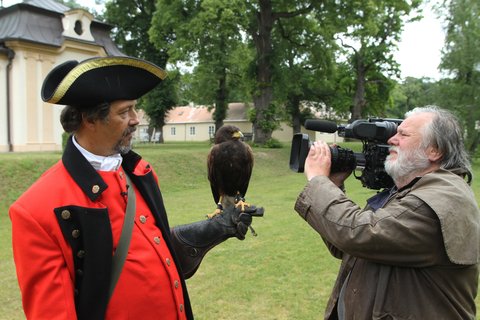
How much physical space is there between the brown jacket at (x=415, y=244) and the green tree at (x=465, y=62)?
82.8 feet

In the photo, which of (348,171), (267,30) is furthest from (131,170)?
(267,30)

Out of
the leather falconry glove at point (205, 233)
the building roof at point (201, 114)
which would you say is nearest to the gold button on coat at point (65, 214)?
the leather falconry glove at point (205, 233)

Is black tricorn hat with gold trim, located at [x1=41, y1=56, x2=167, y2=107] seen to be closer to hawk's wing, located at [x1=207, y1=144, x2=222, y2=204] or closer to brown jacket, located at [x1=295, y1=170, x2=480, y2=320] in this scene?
brown jacket, located at [x1=295, y1=170, x2=480, y2=320]

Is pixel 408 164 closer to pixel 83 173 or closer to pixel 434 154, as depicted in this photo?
pixel 434 154

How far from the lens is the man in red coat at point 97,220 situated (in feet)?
5.78

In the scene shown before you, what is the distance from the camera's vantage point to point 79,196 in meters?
1.92

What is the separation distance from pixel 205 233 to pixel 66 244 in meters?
0.91

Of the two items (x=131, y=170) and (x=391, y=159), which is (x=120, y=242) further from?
(x=391, y=159)

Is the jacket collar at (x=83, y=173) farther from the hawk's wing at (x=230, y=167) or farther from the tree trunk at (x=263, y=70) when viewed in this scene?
the tree trunk at (x=263, y=70)

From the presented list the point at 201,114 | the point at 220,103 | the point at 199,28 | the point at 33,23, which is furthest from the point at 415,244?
Result: the point at 201,114

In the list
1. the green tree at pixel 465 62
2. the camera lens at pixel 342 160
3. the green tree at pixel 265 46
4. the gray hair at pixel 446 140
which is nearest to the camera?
the gray hair at pixel 446 140

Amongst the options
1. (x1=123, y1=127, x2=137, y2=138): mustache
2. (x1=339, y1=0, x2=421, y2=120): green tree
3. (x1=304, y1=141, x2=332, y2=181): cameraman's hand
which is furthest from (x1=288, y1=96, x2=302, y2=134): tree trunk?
(x1=123, y1=127, x2=137, y2=138): mustache

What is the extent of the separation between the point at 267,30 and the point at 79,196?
24.2 meters

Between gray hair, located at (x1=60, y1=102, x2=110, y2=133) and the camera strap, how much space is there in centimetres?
42
